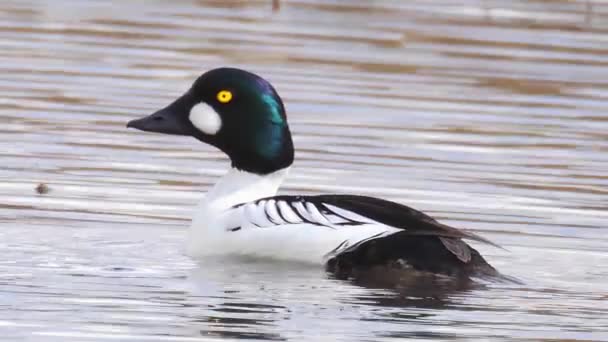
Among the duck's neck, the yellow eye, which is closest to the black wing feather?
the duck's neck

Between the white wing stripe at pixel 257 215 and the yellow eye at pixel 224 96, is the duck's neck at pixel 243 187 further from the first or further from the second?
the yellow eye at pixel 224 96

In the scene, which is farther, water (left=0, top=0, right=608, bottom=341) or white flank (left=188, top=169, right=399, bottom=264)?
white flank (left=188, top=169, right=399, bottom=264)

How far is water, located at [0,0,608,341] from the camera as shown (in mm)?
8836

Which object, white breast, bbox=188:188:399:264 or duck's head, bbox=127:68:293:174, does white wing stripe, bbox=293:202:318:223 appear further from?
duck's head, bbox=127:68:293:174

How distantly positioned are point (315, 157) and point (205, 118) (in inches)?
96.7

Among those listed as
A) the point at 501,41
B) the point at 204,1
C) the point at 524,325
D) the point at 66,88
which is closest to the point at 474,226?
the point at 524,325

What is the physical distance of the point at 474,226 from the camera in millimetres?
11336

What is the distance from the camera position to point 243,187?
10.8 m

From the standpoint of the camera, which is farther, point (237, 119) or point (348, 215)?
point (237, 119)

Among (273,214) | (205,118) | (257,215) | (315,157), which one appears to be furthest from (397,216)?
(315,157)

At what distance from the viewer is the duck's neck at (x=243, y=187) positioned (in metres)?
10.7

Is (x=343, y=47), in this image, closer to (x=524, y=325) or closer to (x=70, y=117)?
Answer: (x=70, y=117)

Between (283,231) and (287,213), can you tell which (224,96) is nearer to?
(287,213)

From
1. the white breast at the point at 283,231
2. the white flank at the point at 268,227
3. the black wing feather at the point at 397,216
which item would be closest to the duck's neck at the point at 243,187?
the white flank at the point at 268,227
